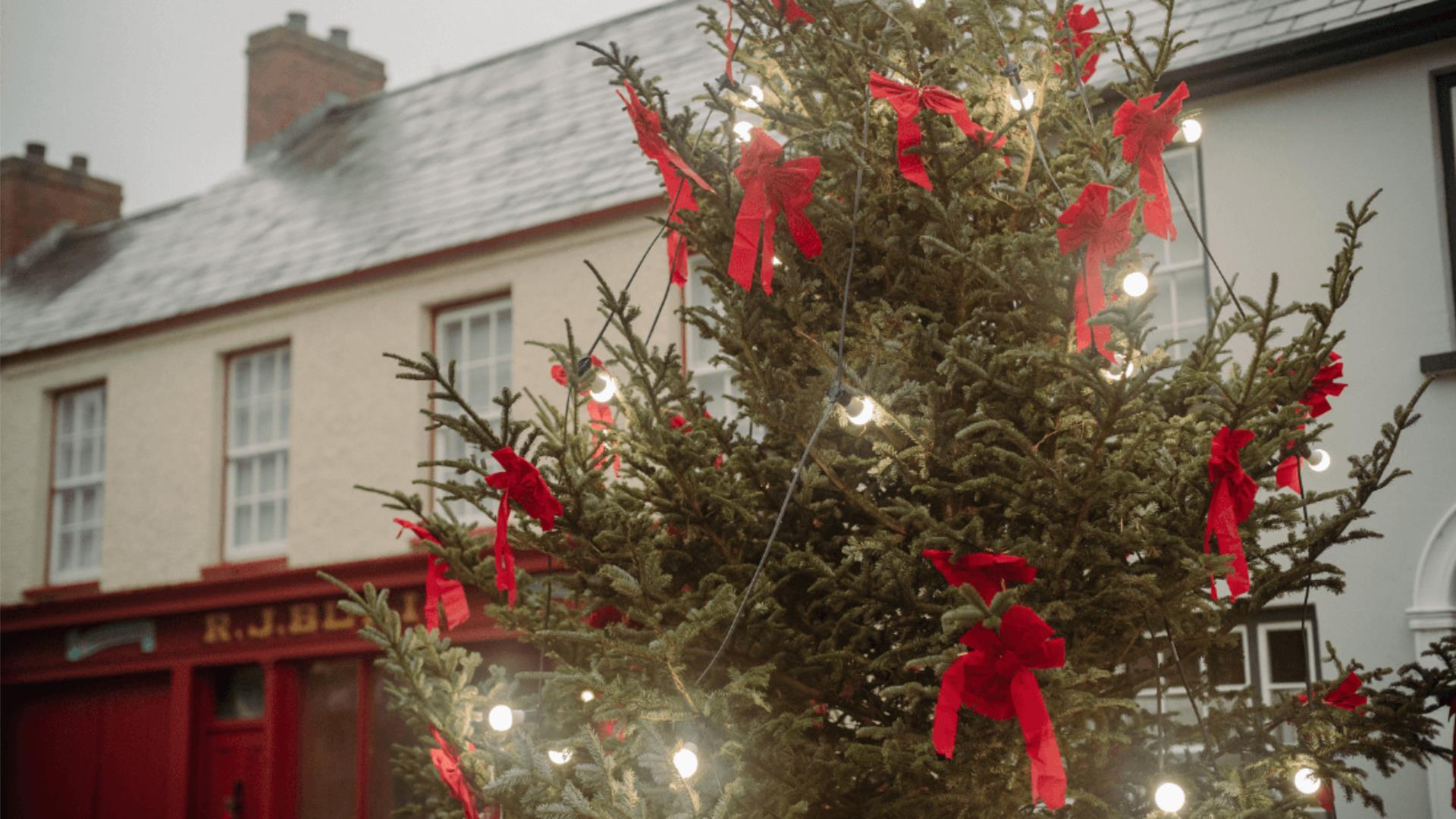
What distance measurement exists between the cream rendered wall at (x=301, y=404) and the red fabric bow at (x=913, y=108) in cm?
618

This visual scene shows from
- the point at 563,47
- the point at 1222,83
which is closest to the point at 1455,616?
the point at 1222,83

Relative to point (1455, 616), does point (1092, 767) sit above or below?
below

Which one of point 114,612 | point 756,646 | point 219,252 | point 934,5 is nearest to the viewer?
point 756,646

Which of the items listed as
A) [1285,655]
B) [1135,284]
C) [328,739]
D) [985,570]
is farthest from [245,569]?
[1135,284]

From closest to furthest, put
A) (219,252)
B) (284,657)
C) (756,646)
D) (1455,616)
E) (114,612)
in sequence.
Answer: (756,646), (1455,616), (284,657), (114,612), (219,252)

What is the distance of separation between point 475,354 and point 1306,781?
8726 mm

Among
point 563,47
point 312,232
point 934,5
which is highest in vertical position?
point 563,47

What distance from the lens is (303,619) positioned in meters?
11.9

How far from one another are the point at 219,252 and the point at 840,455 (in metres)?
11.6

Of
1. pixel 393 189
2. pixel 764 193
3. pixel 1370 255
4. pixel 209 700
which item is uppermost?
pixel 393 189

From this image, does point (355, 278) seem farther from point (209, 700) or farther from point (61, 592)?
point (61, 592)

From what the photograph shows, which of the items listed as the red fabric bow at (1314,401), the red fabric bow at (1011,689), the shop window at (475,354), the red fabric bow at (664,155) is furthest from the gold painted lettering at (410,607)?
the red fabric bow at (1011,689)

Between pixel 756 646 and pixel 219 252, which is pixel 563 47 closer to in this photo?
pixel 219 252

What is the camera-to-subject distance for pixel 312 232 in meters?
13.2
